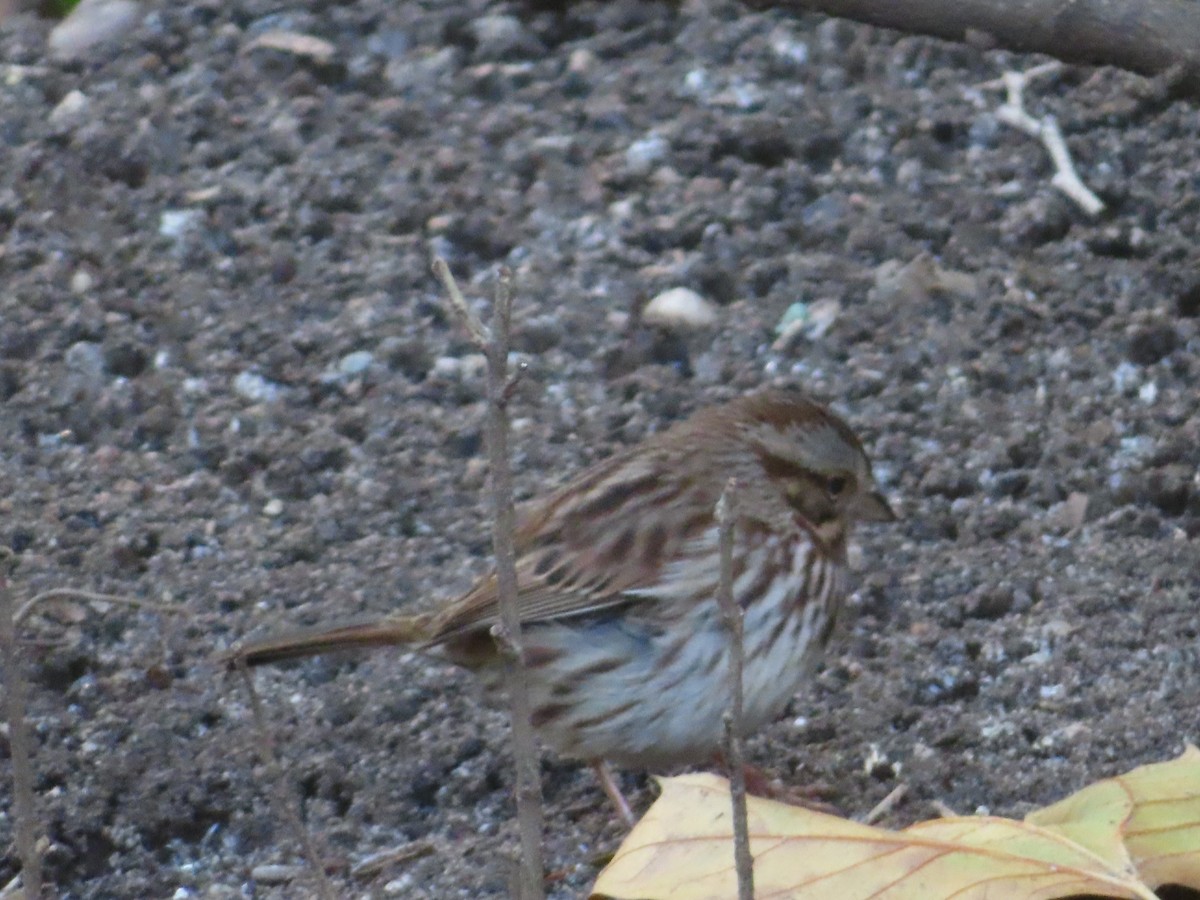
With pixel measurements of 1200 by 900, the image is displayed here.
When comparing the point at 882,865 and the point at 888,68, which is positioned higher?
the point at 882,865

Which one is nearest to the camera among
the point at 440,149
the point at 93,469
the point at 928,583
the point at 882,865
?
the point at 882,865

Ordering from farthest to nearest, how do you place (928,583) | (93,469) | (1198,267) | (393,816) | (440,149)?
(440,149), (1198,267), (93,469), (928,583), (393,816)

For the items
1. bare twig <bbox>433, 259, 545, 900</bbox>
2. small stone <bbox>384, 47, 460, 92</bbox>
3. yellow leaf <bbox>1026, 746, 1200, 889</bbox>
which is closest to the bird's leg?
yellow leaf <bbox>1026, 746, 1200, 889</bbox>

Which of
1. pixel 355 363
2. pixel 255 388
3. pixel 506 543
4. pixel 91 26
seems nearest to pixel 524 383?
pixel 355 363

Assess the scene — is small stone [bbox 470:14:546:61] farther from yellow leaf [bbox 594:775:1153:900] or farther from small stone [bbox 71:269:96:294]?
yellow leaf [bbox 594:775:1153:900]

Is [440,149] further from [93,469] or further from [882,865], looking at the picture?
[882,865]

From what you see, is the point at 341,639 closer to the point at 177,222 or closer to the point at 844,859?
the point at 844,859

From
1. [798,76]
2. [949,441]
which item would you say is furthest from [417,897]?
[798,76]

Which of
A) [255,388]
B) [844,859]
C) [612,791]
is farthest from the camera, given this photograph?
[255,388]
